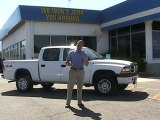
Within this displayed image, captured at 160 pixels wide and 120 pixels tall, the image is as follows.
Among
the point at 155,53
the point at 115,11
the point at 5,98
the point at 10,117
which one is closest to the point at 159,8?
the point at 155,53

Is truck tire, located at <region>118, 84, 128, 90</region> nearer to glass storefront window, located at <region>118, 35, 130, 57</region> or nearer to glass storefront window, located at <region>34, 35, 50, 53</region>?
glass storefront window, located at <region>118, 35, 130, 57</region>

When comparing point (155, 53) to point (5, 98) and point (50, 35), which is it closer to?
point (50, 35)

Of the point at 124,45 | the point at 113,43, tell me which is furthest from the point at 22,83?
the point at 113,43

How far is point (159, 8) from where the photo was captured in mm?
21797

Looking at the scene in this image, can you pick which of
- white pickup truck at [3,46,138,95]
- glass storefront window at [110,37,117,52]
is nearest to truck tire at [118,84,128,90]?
white pickup truck at [3,46,138,95]

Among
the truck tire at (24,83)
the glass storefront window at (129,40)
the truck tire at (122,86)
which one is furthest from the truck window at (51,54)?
the glass storefront window at (129,40)

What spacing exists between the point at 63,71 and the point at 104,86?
163cm

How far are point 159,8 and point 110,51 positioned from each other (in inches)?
278

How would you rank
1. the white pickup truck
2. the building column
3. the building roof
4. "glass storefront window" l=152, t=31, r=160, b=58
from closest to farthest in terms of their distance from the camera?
the white pickup truck → the building roof → the building column → "glass storefront window" l=152, t=31, r=160, b=58

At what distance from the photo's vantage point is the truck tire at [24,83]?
1388 centimetres

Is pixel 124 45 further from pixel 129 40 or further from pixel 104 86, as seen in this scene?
pixel 104 86

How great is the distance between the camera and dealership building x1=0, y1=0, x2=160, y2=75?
80.9ft

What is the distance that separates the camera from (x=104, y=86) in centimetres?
1214

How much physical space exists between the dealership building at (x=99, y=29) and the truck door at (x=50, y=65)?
36.5ft
